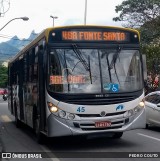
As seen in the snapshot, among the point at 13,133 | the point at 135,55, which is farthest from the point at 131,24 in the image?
the point at 135,55

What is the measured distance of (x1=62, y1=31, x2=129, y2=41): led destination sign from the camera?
426 inches

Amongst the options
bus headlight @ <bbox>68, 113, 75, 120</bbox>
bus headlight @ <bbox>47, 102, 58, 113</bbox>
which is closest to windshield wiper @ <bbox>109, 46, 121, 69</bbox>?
bus headlight @ <bbox>68, 113, 75, 120</bbox>

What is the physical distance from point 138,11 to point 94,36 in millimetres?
31289

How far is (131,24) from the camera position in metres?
40.9

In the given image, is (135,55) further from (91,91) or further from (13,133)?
(13,133)

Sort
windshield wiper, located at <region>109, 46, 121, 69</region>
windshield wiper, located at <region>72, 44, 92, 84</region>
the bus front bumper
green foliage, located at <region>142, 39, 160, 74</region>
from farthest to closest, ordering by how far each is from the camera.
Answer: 1. green foliage, located at <region>142, 39, 160, 74</region>
2. windshield wiper, located at <region>109, 46, 121, 69</region>
3. windshield wiper, located at <region>72, 44, 92, 84</region>
4. the bus front bumper

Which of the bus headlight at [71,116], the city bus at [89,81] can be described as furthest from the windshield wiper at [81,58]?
the bus headlight at [71,116]

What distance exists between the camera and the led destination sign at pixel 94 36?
10812 mm

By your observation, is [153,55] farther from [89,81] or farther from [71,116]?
[71,116]

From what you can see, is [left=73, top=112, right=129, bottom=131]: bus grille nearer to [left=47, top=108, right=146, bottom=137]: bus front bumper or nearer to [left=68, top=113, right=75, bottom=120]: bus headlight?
[left=47, top=108, right=146, bottom=137]: bus front bumper

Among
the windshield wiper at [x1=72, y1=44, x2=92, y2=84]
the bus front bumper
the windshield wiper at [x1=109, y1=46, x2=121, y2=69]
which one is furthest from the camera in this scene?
the windshield wiper at [x1=109, y1=46, x2=121, y2=69]

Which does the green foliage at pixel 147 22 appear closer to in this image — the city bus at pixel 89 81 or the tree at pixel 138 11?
the tree at pixel 138 11

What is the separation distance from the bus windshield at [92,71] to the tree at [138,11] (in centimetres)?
3010

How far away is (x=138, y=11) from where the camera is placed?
41312 mm
